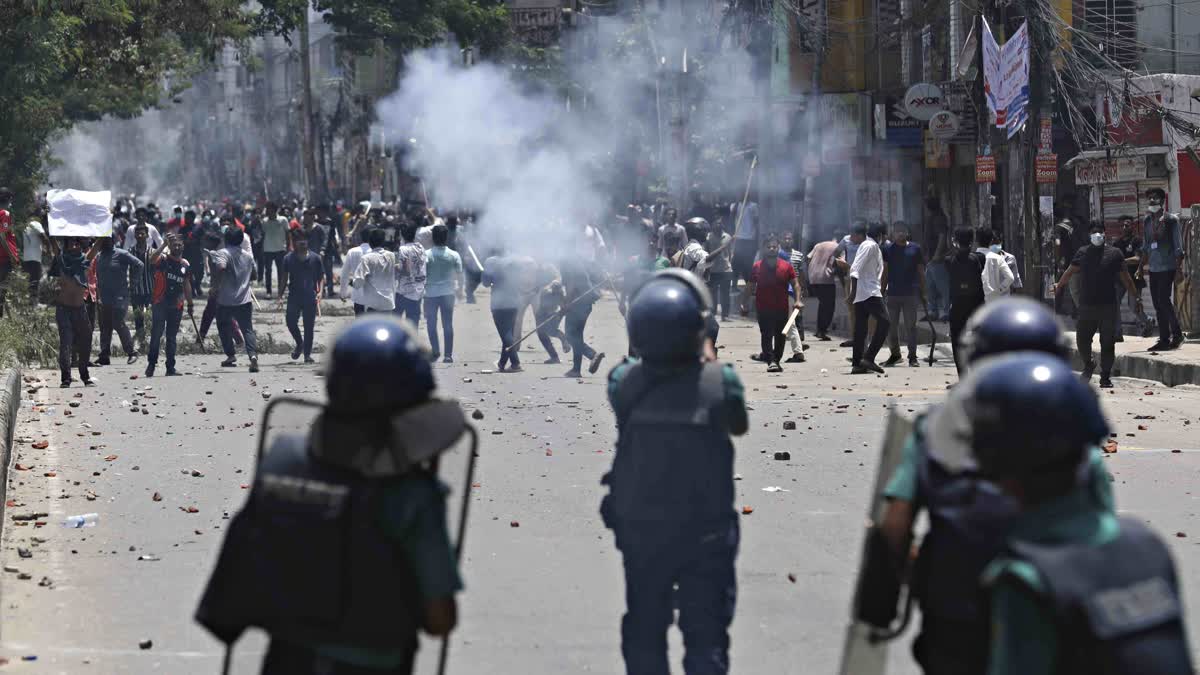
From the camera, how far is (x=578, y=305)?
18.5m

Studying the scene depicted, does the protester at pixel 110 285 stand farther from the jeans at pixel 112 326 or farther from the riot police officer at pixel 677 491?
the riot police officer at pixel 677 491

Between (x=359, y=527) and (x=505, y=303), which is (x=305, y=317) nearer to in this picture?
(x=505, y=303)

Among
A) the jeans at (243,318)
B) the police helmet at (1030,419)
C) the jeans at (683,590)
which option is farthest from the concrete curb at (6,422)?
the police helmet at (1030,419)

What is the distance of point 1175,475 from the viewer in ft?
36.9

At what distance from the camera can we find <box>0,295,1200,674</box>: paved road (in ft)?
23.0

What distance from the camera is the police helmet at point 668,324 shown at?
17.3 ft

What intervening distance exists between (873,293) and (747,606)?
38.0ft

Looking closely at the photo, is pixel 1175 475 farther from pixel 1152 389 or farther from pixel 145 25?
pixel 145 25

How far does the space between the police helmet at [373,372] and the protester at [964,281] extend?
1389cm

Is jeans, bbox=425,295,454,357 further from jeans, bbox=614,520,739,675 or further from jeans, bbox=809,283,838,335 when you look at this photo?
Answer: jeans, bbox=614,520,739,675

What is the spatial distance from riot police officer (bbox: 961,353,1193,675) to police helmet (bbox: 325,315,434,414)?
3.96 feet

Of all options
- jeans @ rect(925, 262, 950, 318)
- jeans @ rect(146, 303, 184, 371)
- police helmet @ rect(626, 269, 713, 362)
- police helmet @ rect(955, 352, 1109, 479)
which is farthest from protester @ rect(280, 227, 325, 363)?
police helmet @ rect(955, 352, 1109, 479)

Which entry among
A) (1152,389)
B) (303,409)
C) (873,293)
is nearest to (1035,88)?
(873,293)

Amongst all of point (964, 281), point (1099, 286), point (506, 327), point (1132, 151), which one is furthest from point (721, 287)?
point (1099, 286)
